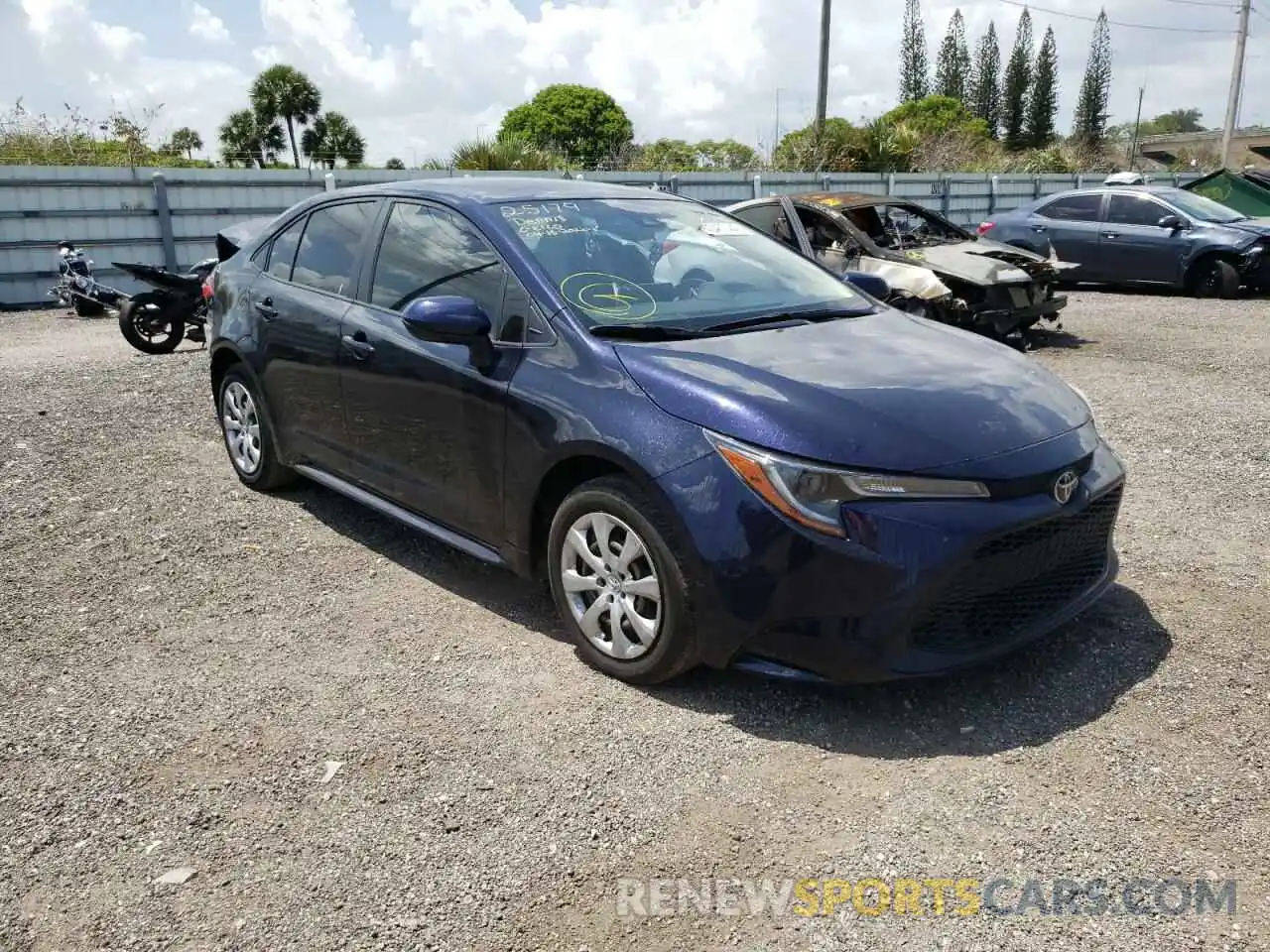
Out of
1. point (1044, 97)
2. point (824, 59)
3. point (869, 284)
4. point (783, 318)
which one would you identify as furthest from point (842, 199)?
point (1044, 97)

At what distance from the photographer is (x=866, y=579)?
10.2ft

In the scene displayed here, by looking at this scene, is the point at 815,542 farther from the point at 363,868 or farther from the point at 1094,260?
the point at 1094,260

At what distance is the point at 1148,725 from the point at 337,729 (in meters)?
2.56

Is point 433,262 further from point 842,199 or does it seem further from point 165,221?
point 165,221

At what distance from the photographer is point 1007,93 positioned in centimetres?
8262

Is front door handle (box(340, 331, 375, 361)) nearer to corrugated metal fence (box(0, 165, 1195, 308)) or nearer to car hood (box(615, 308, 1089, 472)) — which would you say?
car hood (box(615, 308, 1089, 472))

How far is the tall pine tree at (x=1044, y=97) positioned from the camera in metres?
80.5

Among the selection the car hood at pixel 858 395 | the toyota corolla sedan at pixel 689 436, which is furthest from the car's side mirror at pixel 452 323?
the car hood at pixel 858 395

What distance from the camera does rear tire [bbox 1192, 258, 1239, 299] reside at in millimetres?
14477

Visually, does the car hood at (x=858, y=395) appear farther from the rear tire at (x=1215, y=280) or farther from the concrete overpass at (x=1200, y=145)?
the concrete overpass at (x=1200, y=145)

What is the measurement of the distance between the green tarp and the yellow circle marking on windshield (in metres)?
18.5

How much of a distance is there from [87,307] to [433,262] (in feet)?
36.0

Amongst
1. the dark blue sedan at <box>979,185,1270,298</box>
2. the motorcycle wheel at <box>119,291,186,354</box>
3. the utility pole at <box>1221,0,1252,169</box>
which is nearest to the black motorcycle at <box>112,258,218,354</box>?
the motorcycle wheel at <box>119,291,186,354</box>

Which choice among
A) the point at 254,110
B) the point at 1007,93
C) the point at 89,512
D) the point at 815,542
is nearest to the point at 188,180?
the point at 89,512
